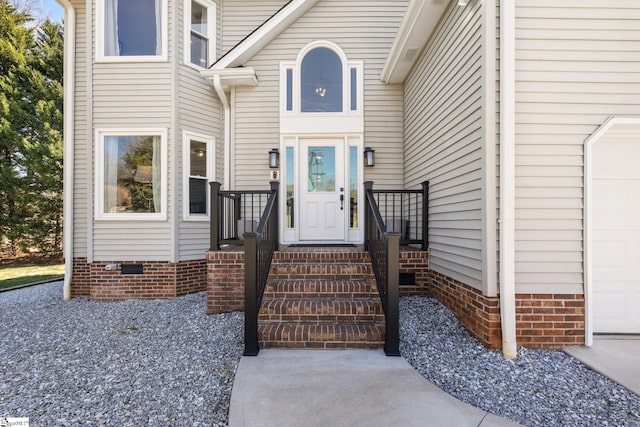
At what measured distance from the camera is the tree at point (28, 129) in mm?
9009

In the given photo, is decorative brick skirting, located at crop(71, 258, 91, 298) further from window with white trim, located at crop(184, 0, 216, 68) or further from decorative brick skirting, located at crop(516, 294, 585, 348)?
decorative brick skirting, located at crop(516, 294, 585, 348)

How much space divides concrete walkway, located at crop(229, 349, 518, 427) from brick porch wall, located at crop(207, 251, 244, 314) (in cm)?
144

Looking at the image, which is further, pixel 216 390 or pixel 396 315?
pixel 396 315

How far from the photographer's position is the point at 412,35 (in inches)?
167

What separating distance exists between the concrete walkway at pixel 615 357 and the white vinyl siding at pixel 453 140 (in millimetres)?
1015

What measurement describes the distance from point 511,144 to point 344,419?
8.92 ft

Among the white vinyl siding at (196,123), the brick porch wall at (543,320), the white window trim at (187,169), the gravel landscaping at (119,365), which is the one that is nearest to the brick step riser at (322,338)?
the gravel landscaping at (119,365)

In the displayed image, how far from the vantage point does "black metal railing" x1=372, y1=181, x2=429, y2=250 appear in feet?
14.6

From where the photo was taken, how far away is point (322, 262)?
4172mm

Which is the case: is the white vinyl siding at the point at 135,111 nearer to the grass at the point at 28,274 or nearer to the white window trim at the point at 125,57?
the white window trim at the point at 125,57

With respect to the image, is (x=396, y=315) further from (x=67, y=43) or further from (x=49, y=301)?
(x=67, y=43)

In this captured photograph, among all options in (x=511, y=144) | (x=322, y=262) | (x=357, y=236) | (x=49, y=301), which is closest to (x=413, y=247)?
(x=357, y=236)

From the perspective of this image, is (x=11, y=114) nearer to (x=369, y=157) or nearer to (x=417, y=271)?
(x=369, y=157)

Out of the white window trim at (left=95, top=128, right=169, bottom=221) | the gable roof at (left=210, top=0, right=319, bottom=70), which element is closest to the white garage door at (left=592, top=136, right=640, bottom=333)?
the gable roof at (left=210, top=0, right=319, bottom=70)
